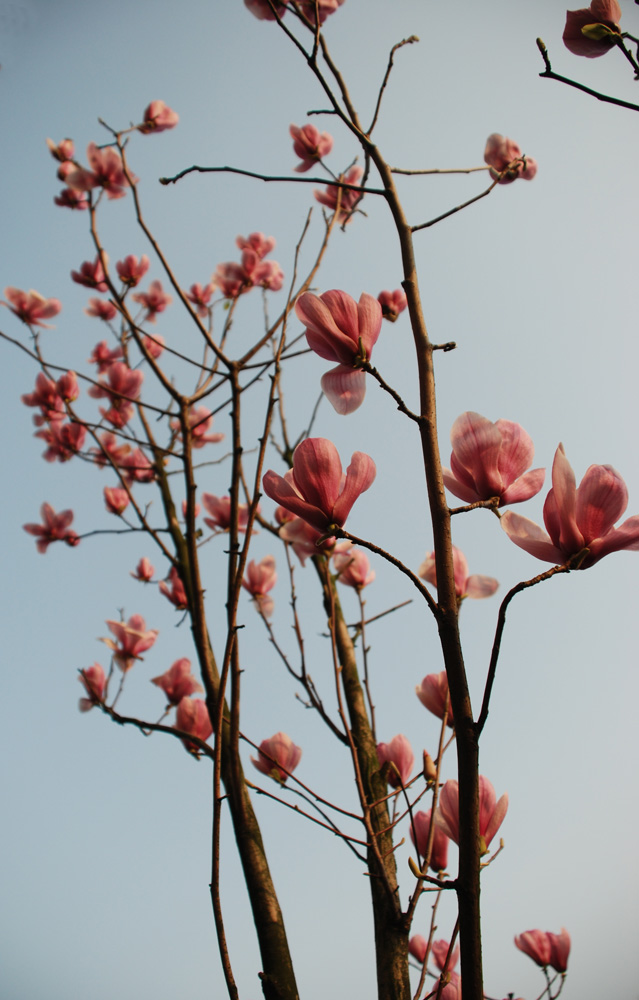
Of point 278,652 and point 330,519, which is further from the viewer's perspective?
point 278,652

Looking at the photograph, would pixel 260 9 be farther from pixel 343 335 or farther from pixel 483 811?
pixel 483 811

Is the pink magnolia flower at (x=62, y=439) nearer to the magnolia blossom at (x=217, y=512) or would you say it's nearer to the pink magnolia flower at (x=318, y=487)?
the magnolia blossom at (x=217, y=512)

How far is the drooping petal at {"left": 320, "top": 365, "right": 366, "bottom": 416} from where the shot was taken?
74cm

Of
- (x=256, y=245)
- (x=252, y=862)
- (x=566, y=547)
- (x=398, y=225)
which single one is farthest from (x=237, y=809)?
(x=256, y=245)

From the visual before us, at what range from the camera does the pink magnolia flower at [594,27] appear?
0.94m

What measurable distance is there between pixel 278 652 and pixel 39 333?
157 cm

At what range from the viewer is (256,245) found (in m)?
2.44

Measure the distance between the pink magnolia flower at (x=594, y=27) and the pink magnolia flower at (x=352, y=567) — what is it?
1.22 m

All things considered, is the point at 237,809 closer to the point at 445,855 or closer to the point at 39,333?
the point at 445,855

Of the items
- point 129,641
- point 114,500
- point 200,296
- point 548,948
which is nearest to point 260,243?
point 200,296

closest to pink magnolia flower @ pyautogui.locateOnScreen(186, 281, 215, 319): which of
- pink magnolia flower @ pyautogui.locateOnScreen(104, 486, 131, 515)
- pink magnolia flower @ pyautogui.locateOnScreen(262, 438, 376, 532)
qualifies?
pink magnolia flower @ pyautogui.locateOnScreen(104, 486, 131, 515)

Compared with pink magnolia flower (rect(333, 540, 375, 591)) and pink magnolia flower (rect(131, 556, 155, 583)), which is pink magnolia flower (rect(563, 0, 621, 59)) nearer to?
pink magnolia flower (rect(333, 540, 375, 591))

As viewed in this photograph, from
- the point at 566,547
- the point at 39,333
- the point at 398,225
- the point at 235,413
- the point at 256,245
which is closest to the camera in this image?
the point at 566,547

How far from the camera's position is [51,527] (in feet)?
8.04
